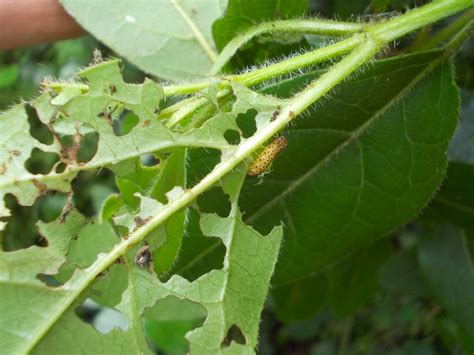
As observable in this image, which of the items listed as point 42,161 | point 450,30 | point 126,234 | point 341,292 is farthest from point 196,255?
point 42,161

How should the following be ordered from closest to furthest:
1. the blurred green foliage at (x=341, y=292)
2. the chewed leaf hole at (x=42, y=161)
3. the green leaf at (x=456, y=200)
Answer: the green leaf at (x=456, y=200)
the blurred green foliage at (x=341, y=292)
the chewed leaf hole at (x=42, y=161)

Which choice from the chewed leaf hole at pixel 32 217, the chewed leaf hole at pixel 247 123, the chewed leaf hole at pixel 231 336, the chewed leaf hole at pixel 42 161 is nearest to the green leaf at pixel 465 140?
the chewed leaf hole at pixel 247 123

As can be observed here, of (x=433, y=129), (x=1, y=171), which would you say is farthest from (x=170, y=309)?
(x=433, y=129)

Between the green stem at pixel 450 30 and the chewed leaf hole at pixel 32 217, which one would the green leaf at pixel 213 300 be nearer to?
the green stem at pixel 450 30

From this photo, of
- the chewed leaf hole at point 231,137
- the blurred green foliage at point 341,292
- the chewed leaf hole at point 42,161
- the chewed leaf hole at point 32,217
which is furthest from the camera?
the chewed leaf hole at point 42,161

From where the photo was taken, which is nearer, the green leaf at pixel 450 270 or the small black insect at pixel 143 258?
the small black insect at pixel 143 258

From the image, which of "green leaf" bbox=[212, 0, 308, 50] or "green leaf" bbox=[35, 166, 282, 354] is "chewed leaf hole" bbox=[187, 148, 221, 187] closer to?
"green leaf" bbox=[35, 166, 282, 354]
